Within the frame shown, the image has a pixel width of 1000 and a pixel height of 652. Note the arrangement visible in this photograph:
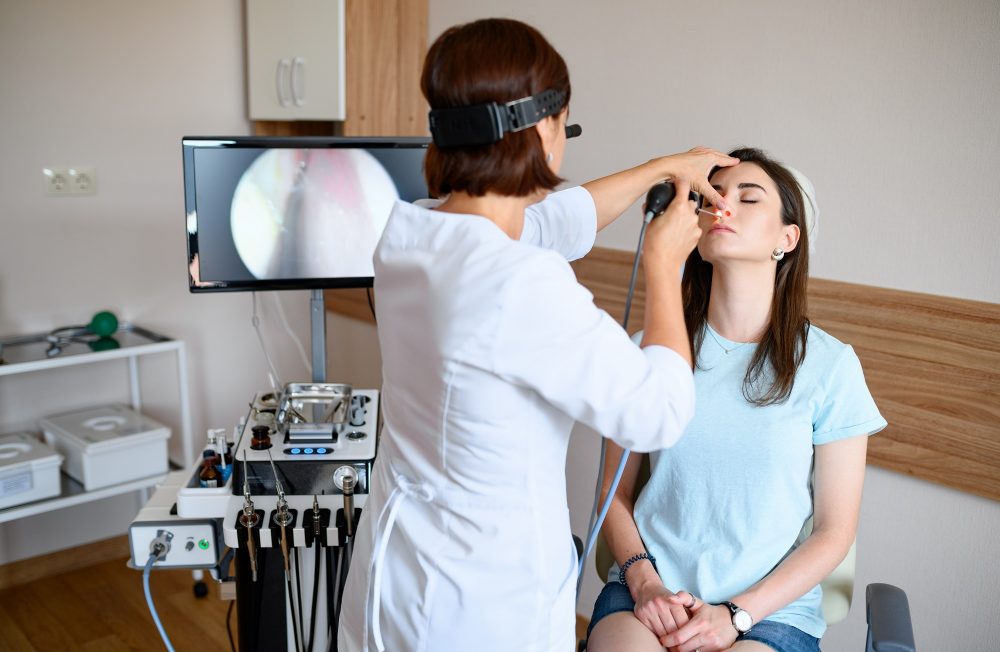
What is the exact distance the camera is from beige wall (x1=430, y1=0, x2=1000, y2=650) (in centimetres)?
161

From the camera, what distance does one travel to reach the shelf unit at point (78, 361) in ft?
7.67

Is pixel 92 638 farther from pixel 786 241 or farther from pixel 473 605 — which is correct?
pixel 786 241

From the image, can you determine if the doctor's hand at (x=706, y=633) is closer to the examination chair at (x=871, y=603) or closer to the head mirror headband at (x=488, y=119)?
the examination chair at (x=871, y=603)

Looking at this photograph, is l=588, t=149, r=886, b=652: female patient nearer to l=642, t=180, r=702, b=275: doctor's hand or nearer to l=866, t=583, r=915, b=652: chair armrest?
l=866, t=583, r=915, b=652: chair armrest

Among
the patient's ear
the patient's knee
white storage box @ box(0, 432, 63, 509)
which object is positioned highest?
the patient's ear

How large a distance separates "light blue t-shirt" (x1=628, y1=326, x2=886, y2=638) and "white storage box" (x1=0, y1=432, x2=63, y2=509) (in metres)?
1.75

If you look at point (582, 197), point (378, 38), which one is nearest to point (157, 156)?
point (378, 38)

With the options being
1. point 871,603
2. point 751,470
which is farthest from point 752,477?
point 871,603

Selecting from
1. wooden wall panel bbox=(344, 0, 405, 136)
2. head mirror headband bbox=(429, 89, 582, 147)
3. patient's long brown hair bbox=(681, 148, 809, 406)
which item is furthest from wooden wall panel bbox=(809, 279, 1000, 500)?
wooden wall panel bbox=(344, 0, 405, 136)

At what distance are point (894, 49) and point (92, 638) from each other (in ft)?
8.22

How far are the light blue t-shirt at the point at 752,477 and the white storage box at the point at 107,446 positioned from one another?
1.67 meters

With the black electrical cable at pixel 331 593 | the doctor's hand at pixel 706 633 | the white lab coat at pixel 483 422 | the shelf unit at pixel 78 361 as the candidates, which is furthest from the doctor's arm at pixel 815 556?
the shelf unit at pixel 78 361

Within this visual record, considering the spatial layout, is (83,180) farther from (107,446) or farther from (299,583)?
(299,583)

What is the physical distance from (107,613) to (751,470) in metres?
2.03
